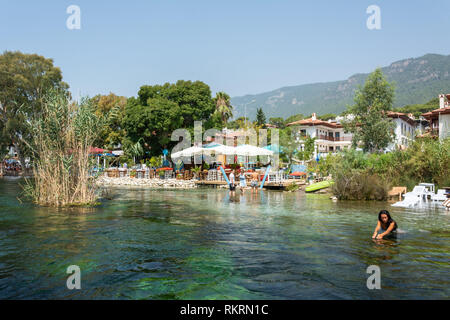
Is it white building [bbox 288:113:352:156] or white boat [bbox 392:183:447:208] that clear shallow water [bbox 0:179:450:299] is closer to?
white boat [bbox 392:183:447:208]

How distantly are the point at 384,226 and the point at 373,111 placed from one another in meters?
32.3

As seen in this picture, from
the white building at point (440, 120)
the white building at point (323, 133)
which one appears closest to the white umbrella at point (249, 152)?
the white building at point (440, 120)

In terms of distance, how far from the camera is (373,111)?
37781 millimetres

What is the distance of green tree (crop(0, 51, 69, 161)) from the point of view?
3788 centimetres

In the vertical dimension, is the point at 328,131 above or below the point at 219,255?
above

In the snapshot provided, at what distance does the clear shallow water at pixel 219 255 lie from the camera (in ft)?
17.2

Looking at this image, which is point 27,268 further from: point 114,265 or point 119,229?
point 119,229

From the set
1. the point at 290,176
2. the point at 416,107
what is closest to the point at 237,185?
the point at 290,176

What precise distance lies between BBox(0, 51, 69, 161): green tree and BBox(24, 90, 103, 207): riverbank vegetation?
1053 inches

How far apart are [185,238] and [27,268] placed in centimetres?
348

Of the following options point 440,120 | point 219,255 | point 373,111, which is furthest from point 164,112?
point 440,120

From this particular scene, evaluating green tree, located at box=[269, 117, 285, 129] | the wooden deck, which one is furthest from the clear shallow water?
green tree, located at box=[269, 117, 285, 129]

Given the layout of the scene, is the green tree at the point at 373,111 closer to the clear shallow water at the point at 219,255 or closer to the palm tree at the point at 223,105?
the palm tree at the point at 223,105

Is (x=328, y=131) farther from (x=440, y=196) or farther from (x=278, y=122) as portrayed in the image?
(x=440, y=196)
